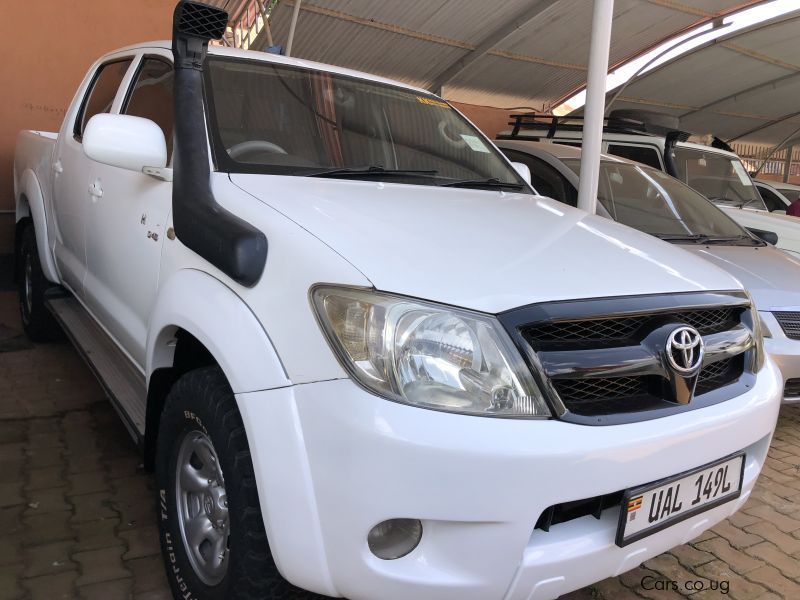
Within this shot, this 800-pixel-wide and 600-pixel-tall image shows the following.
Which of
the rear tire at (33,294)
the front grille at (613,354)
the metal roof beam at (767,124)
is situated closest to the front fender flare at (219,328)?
the front grille at (613,354)

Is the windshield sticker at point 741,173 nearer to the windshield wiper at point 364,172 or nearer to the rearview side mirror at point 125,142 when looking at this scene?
the windshield wiper at point 364,172

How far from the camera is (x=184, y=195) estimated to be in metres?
2.02

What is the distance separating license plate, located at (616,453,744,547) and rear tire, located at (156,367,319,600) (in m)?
0.81

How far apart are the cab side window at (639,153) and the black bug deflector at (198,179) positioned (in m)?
5.72

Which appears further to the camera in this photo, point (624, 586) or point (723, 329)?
point (624, 586)

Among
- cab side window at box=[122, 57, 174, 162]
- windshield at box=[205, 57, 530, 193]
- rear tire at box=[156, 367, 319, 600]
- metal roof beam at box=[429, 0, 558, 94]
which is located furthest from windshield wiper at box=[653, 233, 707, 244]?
metal roof beam at box=[429, 0, 558, 94]

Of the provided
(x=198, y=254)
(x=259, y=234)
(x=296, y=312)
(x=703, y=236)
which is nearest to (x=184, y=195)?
(x=198, y=254)

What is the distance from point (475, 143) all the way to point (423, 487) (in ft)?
6.93

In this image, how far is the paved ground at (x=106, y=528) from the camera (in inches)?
89.3

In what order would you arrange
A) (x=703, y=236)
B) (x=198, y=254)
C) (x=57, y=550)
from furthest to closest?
(x=703, y=236) → (x=57, y=550) → (x=198, y=254)

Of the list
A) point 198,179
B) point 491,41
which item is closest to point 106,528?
point 198,179

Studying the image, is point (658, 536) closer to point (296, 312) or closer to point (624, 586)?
point (624, 586)

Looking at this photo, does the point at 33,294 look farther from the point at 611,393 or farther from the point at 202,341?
the point at 611,393

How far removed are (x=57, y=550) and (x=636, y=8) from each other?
11.8 meters
